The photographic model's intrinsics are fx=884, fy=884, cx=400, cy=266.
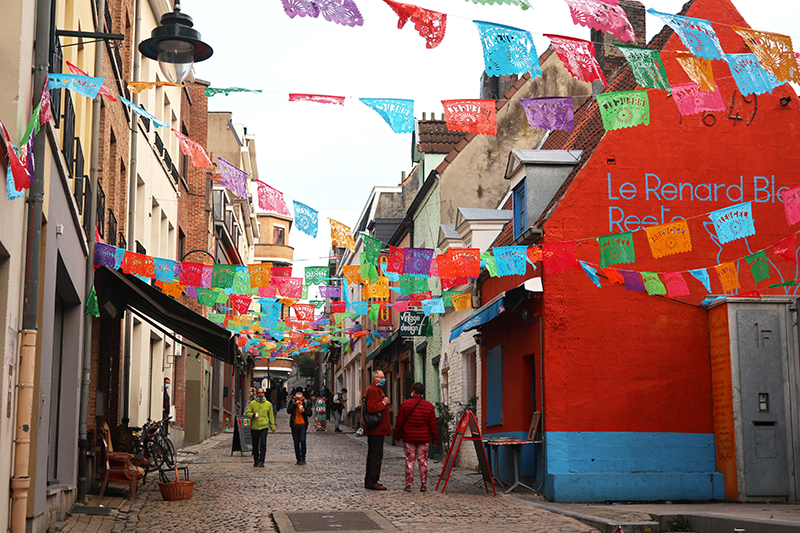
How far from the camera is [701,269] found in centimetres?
1399

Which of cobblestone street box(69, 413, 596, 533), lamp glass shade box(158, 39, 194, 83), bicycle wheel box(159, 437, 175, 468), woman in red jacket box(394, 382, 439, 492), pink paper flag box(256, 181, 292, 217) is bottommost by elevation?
cobblestone street box(69, 413, 596, 533)

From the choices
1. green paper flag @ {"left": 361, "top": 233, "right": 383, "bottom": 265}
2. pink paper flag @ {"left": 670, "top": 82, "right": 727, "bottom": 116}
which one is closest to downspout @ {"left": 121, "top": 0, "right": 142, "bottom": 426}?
green paper flag @ {"left": 361, "top": 233, "right": 383, "bottom": 265}

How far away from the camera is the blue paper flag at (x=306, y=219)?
14.7 meters

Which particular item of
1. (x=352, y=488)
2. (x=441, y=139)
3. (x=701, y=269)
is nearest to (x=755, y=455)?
(x=701, y=269)

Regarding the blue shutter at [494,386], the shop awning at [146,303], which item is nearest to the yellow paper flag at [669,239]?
the blue shutter at [494,386]

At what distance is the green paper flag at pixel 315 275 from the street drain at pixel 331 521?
7.94 m

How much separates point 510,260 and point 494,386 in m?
4.13

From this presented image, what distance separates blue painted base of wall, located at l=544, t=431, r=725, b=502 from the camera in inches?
522

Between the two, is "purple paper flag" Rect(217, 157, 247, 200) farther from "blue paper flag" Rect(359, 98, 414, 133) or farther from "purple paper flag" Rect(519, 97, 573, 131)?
"purple paper flag" Rect(519, 97, 573, 131)

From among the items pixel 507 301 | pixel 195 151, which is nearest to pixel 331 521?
pixel 195 151

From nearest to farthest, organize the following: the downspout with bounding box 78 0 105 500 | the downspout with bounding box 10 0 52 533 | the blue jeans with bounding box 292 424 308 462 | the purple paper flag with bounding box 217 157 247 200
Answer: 1. the downspout with bounding box 10 0 52 533
2. the downspout with bounding box 78 0 105 500
3. the purple paper flag with bounding box 217 157 247 200
4. the blue jeans with bounding box 292 424 308 462

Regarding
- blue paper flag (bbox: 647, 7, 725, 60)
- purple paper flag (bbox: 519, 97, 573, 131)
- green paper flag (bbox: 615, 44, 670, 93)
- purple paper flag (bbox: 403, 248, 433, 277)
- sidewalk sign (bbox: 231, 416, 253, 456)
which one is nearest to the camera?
blue paper flag (bbox: 647, 7, 725, 60)

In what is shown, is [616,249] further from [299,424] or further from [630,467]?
[299,424]

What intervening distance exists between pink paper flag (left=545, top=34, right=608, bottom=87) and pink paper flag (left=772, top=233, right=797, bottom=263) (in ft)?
18.3
